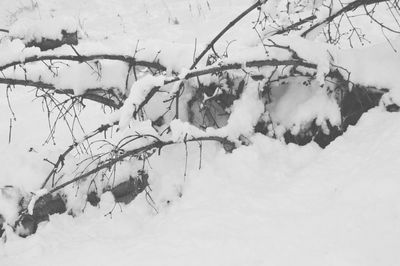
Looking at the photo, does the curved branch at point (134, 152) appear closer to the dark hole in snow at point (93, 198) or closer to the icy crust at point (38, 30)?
the dark hole in snow at point (93, 198)

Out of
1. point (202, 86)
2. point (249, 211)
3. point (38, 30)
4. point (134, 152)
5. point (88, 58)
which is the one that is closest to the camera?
point (249, 211)

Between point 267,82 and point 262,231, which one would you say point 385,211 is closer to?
point 262,231

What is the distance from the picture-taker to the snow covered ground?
2.46 m

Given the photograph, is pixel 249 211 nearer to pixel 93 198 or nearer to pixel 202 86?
pixel 202 86

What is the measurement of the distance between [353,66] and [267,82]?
24.8 inches

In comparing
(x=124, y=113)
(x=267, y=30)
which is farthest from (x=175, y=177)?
(x=267, y=30)

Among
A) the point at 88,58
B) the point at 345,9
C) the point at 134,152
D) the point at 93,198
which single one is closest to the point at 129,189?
the point at 93,198

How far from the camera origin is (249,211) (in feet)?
9.41

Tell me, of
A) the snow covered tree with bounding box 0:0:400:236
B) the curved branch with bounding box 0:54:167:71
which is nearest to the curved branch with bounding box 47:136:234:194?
the snow covered tree with bounding box 0:0:400:236

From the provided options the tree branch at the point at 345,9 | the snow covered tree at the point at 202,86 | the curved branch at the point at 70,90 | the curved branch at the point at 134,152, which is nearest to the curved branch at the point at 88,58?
the snow covered tree at the point at 202,86

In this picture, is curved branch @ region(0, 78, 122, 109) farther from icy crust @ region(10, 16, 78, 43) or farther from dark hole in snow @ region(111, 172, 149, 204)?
dark hole in snow @ region(111, 172, 149, 204)

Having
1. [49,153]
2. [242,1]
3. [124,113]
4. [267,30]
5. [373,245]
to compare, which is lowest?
[373,245]

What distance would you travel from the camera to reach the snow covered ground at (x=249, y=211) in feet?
8.08

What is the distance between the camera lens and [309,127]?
11.3 feet
